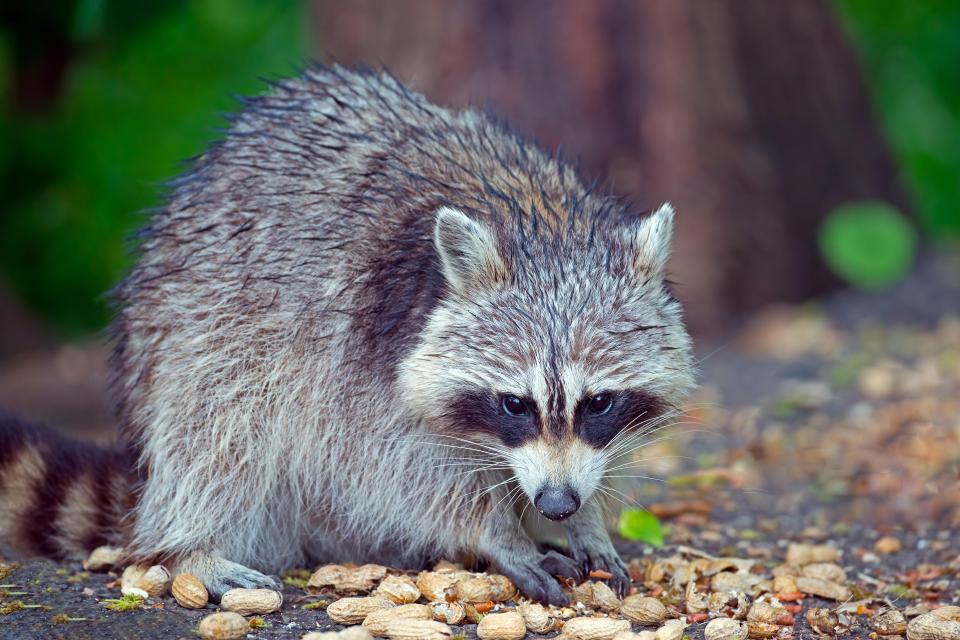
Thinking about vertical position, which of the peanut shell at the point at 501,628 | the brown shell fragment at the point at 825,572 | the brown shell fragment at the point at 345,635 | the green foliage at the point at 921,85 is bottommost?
the brown shell fragment at the point at 345,635

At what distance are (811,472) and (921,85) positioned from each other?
701cm

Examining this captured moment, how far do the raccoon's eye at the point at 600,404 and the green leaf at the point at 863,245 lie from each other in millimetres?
4872

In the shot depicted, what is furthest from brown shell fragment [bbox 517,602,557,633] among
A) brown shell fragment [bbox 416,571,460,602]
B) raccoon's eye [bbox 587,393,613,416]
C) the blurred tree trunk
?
the blurred tree trunk

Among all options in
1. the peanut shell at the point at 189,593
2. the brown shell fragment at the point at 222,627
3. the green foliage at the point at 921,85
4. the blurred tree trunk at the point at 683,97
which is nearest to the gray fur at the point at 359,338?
the peanut shell at the point at 189,593

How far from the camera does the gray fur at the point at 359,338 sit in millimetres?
3709

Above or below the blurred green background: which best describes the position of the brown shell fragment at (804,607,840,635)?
below

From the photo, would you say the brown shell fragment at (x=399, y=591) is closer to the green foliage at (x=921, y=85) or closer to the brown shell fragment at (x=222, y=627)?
the brown shell fragment at (x=222, y=627)

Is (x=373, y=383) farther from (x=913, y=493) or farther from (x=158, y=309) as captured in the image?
(x=913, y=493)

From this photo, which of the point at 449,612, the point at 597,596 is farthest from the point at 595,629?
the point at 449,612

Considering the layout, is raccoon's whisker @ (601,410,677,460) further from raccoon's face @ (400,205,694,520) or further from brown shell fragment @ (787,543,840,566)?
brown shell fragment @ (787,543,840,566)

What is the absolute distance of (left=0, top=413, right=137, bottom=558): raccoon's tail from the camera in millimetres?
4023

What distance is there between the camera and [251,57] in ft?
35.8

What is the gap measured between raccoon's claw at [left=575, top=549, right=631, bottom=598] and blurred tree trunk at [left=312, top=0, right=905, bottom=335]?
373cm

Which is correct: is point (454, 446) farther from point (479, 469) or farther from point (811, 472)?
point (811, 472)
